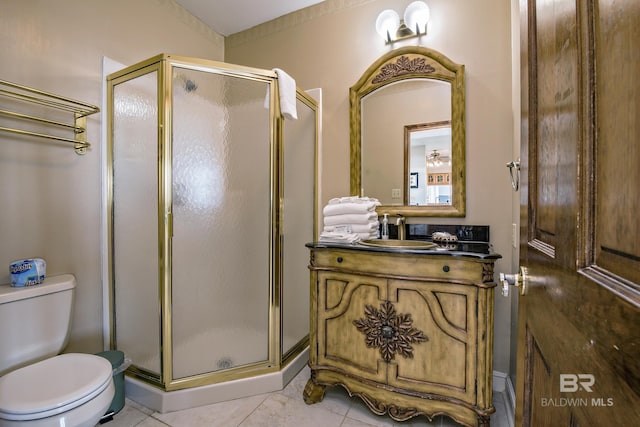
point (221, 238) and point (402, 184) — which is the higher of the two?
point (402, 184)

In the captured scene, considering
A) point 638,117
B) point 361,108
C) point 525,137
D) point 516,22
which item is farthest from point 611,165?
point 361,108

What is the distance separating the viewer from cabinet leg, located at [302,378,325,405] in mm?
1643

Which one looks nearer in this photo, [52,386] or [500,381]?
[52,386]

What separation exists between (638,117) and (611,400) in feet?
0.91

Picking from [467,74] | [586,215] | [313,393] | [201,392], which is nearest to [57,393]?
[201,392]

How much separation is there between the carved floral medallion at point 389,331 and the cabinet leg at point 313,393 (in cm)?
44

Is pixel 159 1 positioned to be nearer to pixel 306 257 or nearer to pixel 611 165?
pixel 306 257

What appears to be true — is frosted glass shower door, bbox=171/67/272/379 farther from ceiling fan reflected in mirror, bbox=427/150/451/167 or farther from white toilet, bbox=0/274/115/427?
ceiling fan reflected in mirror, bbox=427/150/451/167

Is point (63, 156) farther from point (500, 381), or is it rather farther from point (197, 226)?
→ point (500, 381)

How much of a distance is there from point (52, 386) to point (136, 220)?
35.4 inches

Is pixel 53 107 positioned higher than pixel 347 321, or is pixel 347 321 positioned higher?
pixel 53 107

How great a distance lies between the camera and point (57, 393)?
1073 mm

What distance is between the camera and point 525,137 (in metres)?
0.68

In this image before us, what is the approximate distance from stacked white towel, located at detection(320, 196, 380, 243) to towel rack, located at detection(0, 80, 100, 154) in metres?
1.47
